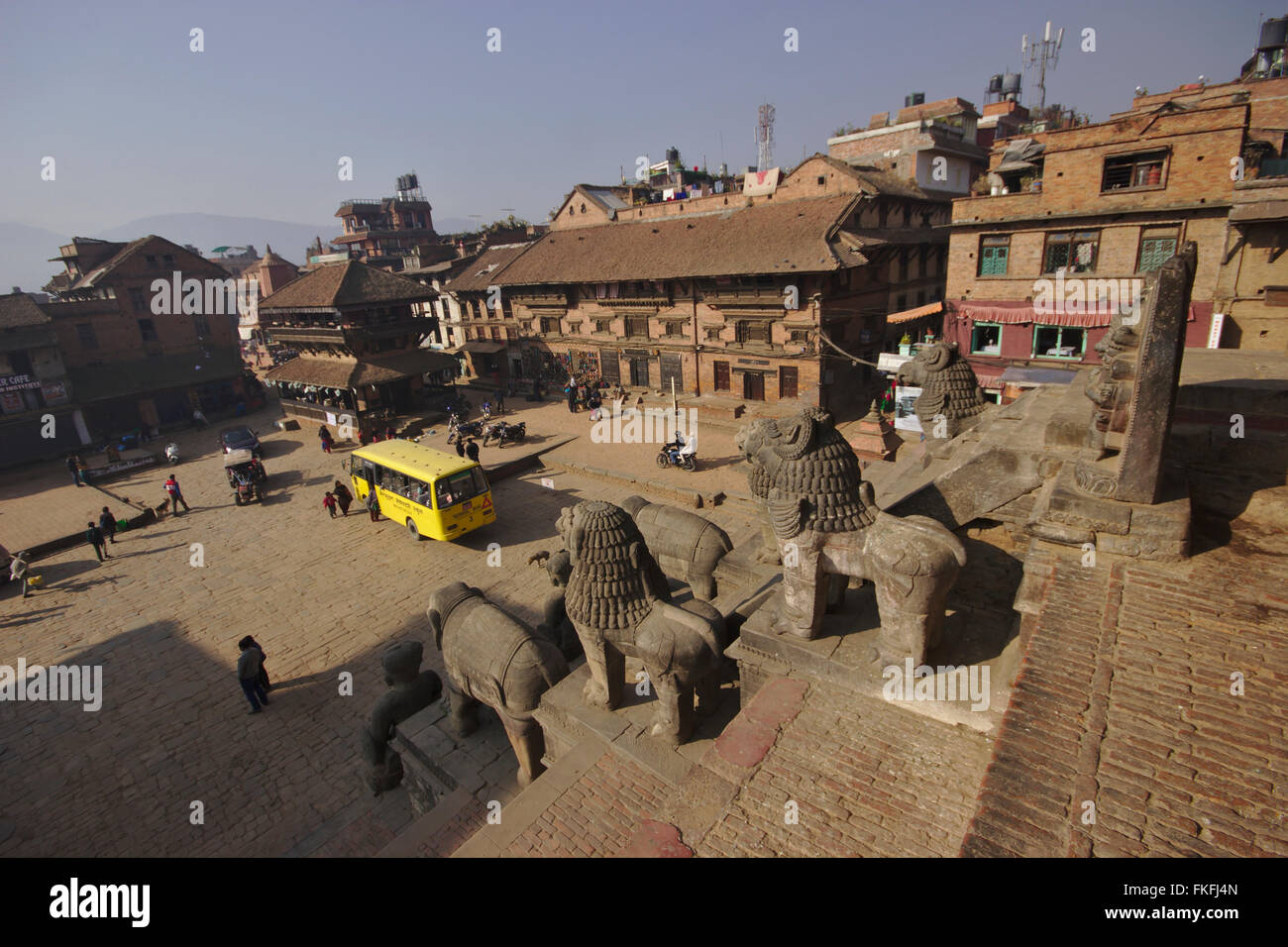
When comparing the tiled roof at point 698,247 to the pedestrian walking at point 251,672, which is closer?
the pedestrian walking at point 251,672

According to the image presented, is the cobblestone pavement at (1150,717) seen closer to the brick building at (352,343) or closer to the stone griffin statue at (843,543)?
the stone griffin statue at (843,543)

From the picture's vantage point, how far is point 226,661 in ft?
42.4

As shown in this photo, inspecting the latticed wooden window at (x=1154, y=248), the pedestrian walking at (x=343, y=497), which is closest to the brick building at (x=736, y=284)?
the latticed wooden window at (x=1154, y=248)

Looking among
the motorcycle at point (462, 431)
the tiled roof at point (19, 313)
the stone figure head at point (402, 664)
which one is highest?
the tiled roof at point (19, 313)

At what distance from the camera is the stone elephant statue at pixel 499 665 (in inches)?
300

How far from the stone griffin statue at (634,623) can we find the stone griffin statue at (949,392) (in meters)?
5.17

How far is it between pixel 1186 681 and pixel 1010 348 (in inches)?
823

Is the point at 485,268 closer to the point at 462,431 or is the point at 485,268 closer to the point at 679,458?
the point at 462,431

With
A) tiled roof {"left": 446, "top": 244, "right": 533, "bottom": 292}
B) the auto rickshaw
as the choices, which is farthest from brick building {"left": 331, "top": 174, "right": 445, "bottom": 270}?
the auto rickshaw

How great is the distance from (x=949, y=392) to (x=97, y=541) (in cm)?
2335

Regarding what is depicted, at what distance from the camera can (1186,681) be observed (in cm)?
449

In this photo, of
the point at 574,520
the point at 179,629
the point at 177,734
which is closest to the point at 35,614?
the point at 179,629

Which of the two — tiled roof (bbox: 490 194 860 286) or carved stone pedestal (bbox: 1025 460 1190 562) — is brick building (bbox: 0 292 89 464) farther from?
carved stone pedestal (bbox: 1025 460 1190 562)

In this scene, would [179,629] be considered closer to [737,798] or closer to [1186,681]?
[737,798]
